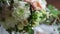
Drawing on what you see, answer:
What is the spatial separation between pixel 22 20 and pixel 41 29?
373 mm

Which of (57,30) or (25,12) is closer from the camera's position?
(25,12)

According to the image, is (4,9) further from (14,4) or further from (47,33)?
(47,33)

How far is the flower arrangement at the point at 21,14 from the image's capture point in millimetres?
792

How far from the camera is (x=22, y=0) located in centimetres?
81

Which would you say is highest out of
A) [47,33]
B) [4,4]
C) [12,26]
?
[4,4]

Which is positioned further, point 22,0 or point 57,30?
point 57,30

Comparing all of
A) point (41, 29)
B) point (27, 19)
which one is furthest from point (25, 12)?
point (41, 29)

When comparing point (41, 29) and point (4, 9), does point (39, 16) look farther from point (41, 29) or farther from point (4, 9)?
point (41, 29)

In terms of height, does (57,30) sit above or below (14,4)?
below

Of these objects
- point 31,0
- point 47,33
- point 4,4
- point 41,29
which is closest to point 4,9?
point 4,4

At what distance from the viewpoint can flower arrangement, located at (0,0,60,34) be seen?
0.79 meters

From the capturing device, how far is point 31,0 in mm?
821

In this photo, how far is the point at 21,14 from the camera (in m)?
0.79

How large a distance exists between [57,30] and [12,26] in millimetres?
427
